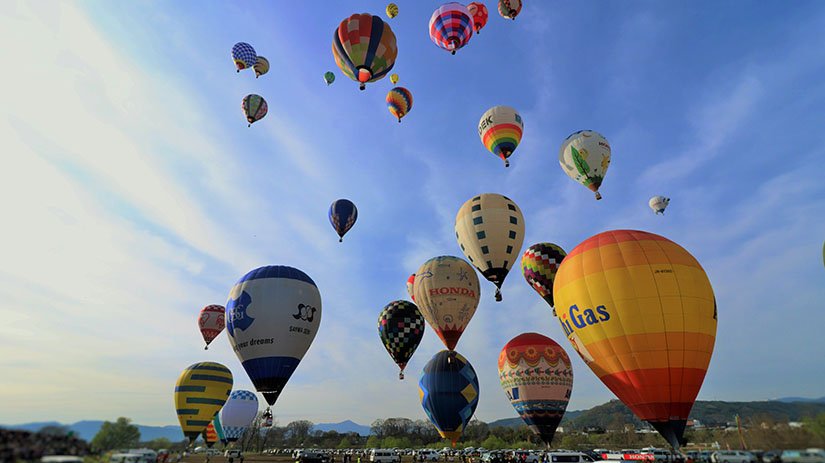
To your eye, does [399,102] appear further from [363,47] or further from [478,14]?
[363,47]

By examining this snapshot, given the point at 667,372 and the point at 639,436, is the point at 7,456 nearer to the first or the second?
the point at 667,372

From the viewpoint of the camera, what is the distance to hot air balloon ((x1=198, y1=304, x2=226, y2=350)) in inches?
1586

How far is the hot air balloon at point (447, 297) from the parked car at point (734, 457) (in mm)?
16657

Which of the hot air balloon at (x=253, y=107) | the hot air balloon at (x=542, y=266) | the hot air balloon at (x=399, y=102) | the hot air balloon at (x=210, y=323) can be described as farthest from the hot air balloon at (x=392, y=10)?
the hot air balloon at (x=210, y=323)

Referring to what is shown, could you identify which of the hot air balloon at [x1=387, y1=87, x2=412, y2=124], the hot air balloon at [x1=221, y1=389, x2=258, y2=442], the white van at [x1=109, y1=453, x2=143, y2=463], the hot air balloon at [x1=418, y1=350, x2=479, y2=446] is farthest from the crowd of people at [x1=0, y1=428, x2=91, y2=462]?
the hot air balloon at [x1=221, y1=389, x2=258, y2=442]

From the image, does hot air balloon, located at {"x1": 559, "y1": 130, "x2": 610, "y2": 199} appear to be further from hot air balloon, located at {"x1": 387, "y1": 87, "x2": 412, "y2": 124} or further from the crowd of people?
the crowd of people

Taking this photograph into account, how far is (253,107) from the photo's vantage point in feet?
125

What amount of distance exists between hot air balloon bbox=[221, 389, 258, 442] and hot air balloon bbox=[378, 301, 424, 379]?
84.0 ft

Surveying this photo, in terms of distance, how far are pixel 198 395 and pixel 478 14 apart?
113 ft

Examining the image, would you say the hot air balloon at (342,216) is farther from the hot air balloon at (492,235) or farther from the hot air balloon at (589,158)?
the hot air balloon at (589,158)

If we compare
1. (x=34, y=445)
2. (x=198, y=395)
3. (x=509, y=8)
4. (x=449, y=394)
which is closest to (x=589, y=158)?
(x=509, y=8)

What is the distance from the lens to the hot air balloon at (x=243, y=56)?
40094 mm

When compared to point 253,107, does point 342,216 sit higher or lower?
lower

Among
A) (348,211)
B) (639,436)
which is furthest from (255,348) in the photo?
(639,436)
